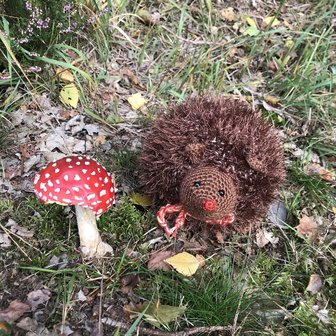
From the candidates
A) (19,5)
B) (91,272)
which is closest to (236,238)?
(91,272)

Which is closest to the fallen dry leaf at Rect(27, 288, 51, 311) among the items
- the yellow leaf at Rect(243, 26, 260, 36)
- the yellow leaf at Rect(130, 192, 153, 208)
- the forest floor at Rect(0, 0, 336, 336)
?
the forest floor at Rect(0, 0, 336, 336)

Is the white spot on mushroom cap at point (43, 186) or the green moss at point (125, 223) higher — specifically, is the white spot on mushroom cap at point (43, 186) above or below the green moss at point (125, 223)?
above

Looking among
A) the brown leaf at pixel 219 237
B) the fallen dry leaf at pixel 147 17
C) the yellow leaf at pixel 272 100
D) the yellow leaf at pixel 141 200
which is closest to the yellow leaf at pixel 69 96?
the yellow leaf at pixel 141 200

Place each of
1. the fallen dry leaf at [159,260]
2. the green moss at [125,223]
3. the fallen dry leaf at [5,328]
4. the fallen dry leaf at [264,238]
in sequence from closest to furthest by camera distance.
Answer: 1. the fallen dry leaf at [5,328]
2. the fallen dry leaf at [159,260]
3. the green moss at [125,223]
4. the fallen dry leaf at [264,238]

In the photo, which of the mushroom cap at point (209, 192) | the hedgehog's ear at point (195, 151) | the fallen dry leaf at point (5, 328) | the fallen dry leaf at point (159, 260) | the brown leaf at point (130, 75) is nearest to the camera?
Answer: the fallen dry leaf at point (5, 328)

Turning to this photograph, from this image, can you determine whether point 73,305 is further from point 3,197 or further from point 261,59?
point 261,59

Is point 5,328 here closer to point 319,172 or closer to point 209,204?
point 209,204

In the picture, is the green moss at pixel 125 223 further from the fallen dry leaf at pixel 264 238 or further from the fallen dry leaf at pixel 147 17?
the fallen dry leaf at pixel 147 17

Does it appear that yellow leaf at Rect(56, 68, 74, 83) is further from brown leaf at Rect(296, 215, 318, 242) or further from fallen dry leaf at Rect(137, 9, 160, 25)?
brown leaf at Rect(296, 215, 318, 242)
